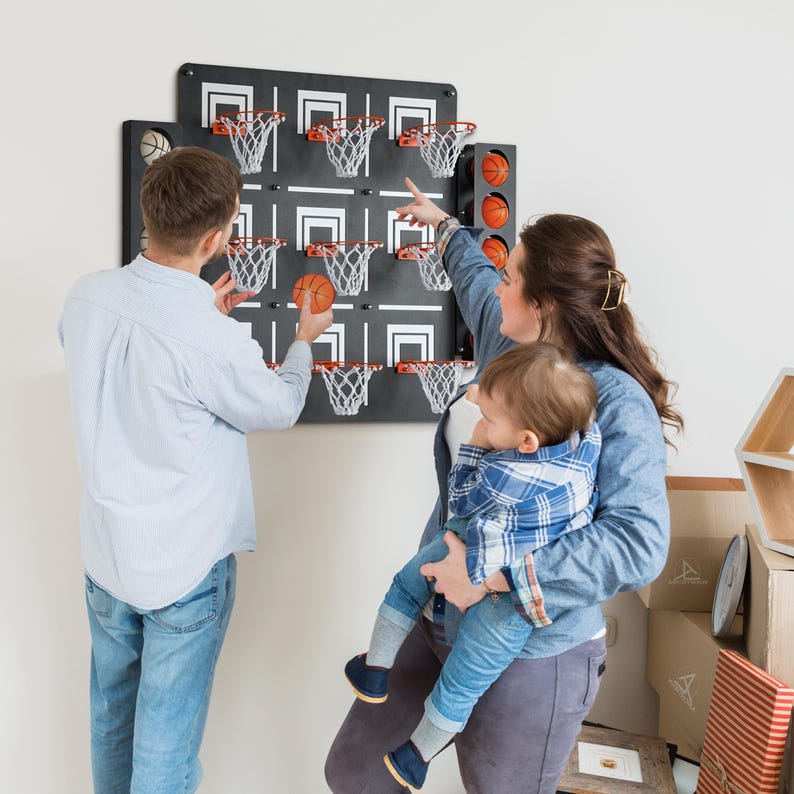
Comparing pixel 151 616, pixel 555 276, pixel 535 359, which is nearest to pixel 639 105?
pixel 555 276

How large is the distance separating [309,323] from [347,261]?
33 centimetres

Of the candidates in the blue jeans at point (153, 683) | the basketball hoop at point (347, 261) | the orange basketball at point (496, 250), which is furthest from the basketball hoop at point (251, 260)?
the blue jeans at point (153, 683)

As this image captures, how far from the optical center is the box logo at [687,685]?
2135 mm

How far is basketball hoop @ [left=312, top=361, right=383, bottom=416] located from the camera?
2.24 metres

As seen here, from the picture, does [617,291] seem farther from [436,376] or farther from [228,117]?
[228,117]

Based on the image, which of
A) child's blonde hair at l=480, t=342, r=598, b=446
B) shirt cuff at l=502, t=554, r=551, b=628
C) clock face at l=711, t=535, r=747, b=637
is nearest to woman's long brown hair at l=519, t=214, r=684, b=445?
child's blonde hair at l=480, t=342, r=598, b=446

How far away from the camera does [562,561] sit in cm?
138

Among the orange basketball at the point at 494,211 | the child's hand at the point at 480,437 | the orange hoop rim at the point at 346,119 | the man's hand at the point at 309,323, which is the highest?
the orange hoop rim at the point at 346,119

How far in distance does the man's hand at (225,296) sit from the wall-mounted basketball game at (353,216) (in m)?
0.11

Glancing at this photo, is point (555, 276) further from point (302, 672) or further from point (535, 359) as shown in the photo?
point (302, 672)

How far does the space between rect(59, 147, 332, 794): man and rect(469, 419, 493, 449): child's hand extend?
1.51 ft

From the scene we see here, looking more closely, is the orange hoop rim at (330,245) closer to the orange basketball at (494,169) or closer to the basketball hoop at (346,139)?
the basketball hoop at (346,139)

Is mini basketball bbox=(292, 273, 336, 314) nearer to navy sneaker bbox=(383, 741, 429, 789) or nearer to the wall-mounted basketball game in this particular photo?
the wall-mounted basketball game

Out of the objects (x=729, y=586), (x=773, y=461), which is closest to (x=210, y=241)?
(x=773, y=461)
